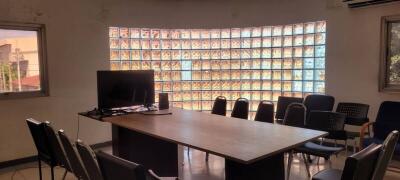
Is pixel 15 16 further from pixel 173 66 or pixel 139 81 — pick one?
pixel 173 66

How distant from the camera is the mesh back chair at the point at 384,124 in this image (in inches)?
139

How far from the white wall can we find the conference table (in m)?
1.59

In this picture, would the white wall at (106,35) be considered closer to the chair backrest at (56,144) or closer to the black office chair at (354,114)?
the black office chair at (354,114)

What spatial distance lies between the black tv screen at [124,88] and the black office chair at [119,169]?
5.97 feet

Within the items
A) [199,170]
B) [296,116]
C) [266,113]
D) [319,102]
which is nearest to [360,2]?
[319,102]

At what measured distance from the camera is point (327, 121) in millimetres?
3568

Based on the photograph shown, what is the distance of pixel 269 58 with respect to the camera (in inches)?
196

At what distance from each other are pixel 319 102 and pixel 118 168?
11.5ft

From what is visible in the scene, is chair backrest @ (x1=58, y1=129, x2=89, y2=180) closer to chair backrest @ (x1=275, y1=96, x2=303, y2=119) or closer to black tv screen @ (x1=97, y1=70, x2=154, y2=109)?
black tv screen @ (x1=97, y1=70, x2=154, y2=109)

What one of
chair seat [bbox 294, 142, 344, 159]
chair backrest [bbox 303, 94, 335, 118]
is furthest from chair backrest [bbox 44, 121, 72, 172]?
chair backrest [bbox 303, 94, 335, 118]

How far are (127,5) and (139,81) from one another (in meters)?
Result: 1.85

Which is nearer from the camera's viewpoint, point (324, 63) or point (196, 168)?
point (196, 168)

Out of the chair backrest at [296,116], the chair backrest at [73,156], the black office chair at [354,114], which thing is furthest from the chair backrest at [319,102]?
the chair backrest at [73,156]

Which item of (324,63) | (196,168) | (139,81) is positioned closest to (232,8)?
(324,63)
